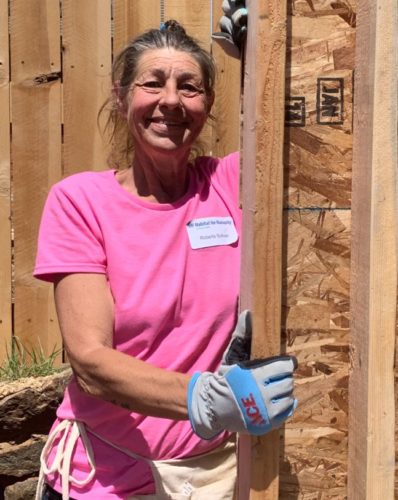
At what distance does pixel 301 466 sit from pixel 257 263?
49 centimetres

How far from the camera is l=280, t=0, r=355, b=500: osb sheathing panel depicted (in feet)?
6.37

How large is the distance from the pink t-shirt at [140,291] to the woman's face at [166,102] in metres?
0.17

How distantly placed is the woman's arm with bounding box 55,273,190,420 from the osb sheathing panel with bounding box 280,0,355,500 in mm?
287

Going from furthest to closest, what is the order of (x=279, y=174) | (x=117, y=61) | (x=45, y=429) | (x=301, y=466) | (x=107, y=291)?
(x=45, y=429)
(x=117, y=61)
(x=107, y=291)
(x=301, y=466)
(x=279, y=174)

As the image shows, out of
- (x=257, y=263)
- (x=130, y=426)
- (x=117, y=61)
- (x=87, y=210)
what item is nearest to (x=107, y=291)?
(x=87, y=210)

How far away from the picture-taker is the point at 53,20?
13.9 feet

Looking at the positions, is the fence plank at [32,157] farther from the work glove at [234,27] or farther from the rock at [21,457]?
the work glove at [234,27]

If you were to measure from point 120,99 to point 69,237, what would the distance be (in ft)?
1.69

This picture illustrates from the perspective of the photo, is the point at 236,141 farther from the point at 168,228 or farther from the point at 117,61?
the point at 168,228

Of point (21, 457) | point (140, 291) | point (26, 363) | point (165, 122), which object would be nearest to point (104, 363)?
point (140, 291)

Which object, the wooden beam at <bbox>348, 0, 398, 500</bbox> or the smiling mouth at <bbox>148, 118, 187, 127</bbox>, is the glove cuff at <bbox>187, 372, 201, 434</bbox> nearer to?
the wooden beam at <bbox>348, 0, 398, 500</bbox>

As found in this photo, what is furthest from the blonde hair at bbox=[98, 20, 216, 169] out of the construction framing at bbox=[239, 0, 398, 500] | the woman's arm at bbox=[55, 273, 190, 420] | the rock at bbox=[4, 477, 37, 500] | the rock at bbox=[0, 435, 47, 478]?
the rock at bbox=[4, 477, 37, 500]

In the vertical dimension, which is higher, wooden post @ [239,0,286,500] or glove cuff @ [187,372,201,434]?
wooden post @ [239,0,286,500]

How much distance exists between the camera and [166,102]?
239 cm
